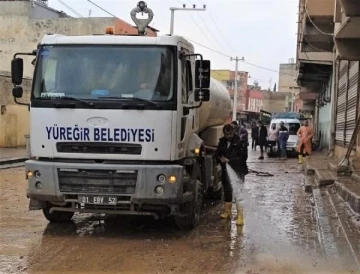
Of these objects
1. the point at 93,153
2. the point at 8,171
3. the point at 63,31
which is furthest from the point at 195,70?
the point at 63,31

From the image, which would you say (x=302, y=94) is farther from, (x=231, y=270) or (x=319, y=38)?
(x=231, y=270)

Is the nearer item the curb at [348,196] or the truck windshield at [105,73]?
the truck windshield at [105,73]

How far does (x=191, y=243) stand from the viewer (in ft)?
25.2

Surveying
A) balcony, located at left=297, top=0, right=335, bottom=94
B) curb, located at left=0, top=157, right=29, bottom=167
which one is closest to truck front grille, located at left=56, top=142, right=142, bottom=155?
balcony, located at left=297, top=0, right=335, bottom=94

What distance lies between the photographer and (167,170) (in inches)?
293

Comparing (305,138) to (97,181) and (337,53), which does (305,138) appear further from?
(97,181)

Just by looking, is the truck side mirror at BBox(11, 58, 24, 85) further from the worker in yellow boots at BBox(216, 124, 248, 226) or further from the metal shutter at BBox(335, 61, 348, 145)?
the metal shutter at BBox(335, 61, 348, 145)

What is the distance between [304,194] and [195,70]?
617cm

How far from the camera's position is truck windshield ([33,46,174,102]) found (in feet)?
24.6

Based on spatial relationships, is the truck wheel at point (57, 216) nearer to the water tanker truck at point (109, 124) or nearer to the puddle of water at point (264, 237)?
the water tanker truck at point (109, 124)

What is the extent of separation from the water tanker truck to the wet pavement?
57cm

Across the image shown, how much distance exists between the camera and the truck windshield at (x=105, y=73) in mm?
7500

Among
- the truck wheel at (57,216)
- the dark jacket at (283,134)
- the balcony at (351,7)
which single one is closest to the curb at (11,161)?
the dark jacket at (283,134)

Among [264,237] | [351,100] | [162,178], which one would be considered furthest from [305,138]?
[162,178]
